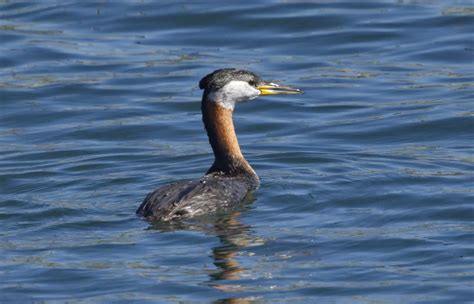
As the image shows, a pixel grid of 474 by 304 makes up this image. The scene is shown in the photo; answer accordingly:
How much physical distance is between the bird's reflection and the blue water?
1.0 inches

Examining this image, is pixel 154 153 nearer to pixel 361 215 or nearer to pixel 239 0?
pixel 361 215

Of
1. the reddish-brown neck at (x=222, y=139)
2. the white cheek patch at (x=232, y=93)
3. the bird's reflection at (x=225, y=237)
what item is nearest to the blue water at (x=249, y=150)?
the bird's reflection at (x=225, y=237)

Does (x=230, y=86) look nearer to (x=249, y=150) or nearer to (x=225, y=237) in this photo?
(x=249, y=150)

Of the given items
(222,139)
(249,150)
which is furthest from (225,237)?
(249,150)

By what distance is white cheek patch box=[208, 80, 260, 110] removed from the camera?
12.8m

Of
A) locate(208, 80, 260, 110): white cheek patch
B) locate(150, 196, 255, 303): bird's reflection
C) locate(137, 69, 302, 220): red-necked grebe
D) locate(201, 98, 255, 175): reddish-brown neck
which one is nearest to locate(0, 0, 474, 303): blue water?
locate(150, 196, 255, 303): bird's reflection

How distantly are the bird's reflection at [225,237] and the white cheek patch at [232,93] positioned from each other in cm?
103

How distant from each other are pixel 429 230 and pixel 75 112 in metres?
6.11

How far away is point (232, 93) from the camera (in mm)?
12828

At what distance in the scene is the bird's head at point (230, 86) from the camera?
12.7m

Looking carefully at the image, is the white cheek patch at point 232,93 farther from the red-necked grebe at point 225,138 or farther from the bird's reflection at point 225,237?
the bird's reflection at point 225,237

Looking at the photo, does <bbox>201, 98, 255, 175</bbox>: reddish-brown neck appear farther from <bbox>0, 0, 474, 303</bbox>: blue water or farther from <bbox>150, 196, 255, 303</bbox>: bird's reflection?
<bbox>150, 196, 255, 303</bbox>: bird's reflection

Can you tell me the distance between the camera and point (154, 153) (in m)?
14.2

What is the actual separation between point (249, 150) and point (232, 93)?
1.63 metres
